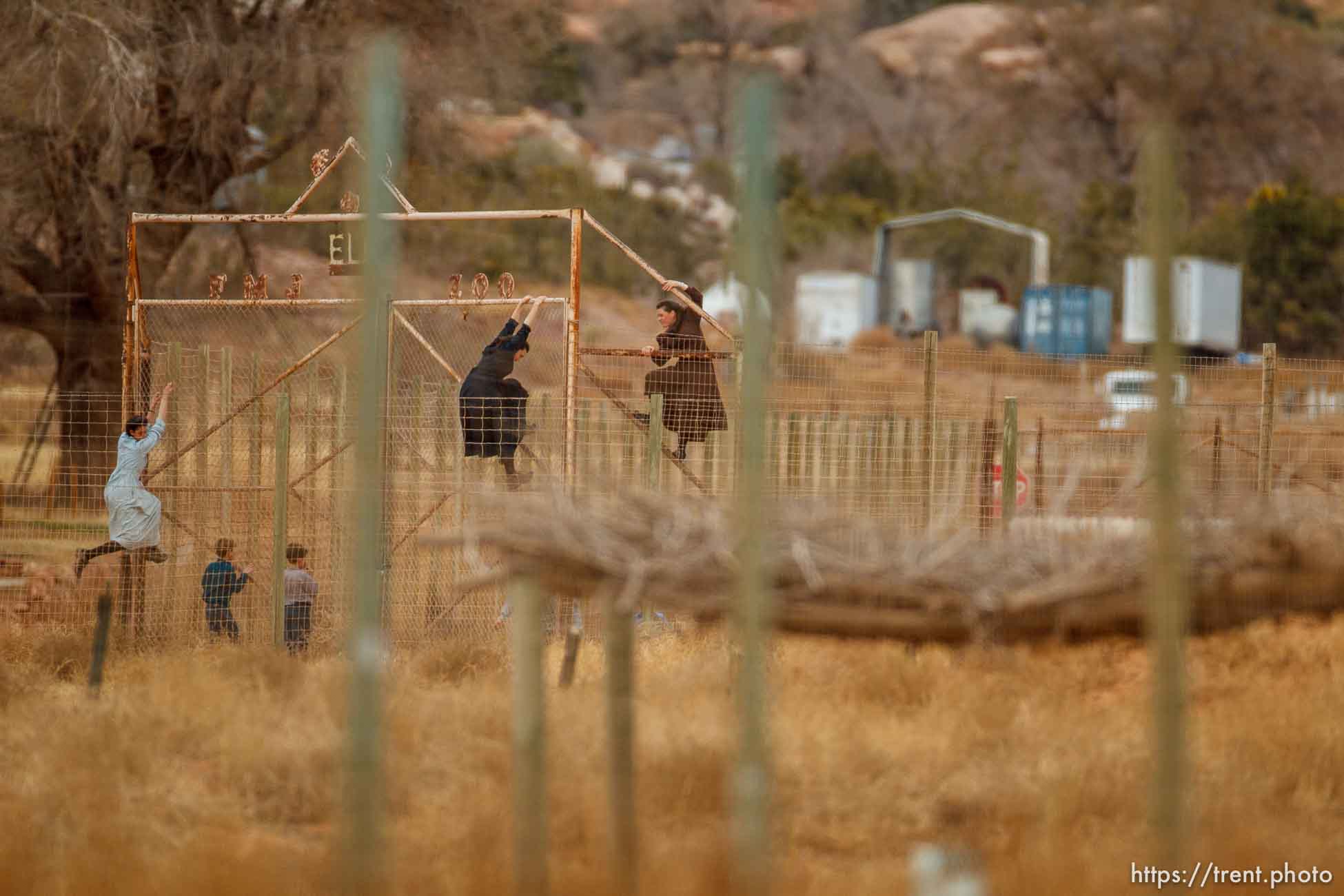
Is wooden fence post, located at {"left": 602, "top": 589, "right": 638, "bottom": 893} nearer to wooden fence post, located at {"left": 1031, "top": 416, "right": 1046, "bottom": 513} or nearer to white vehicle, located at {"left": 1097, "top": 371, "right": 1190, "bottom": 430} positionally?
wooden fence post, located at {"left": 1031, "top": 416, "right": 1046, "bottom": 513}

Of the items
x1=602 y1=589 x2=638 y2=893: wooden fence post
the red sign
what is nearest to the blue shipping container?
the red sign

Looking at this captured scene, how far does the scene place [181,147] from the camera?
16984 millimetres

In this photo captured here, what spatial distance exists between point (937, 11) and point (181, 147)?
232 ft

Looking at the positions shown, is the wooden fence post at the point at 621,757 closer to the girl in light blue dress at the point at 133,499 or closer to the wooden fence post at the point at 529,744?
the wooden fence post at the point at 529,744

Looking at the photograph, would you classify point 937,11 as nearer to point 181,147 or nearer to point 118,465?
point 181,147

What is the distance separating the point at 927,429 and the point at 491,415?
2.61 metres

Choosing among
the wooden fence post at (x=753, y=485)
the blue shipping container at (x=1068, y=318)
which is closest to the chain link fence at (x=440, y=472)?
the wooden fence post at (x=753, y=485)

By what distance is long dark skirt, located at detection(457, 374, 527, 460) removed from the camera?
886 cm

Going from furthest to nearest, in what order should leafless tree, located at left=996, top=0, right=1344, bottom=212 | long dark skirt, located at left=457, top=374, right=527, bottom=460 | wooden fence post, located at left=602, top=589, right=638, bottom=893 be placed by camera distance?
leafless tree, located at left=996, top=0, right=1344, bottom=212, long dark skirt, located at left=457, top=374, right=527, bottom=460, wooden fence post, located at left=602, top=589, right=638, bottom=893

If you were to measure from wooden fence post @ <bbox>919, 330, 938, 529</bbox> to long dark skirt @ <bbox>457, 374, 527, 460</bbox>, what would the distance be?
8.01 ft

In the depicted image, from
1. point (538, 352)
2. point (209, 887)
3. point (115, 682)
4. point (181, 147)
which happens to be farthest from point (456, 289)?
point (538, 352)

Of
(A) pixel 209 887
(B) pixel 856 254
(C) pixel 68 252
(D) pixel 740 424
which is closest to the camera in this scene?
(D) pixel 740 424

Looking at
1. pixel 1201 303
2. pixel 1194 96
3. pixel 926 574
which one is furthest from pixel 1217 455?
pixel 1194 96

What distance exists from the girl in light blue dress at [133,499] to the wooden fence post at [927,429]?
4.35 meters
